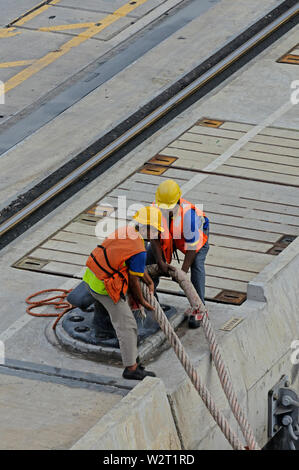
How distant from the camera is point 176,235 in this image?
11.1m

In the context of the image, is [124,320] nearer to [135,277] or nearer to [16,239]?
[135,277]

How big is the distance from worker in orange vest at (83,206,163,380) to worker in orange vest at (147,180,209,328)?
1.19 ft

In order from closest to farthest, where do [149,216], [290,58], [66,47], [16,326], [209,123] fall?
[149,216]
[16,326]
[209,123]
[290,58]
[66,47]

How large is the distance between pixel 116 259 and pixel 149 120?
591cm

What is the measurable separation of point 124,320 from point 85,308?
67 centimetres

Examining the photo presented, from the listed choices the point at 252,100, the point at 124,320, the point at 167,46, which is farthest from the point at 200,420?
the point at 167,46

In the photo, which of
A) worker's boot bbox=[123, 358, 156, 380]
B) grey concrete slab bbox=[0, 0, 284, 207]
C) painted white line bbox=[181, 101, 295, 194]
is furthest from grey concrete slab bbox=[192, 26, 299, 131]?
worker's boot bbox=[123, 358, 156, 380]

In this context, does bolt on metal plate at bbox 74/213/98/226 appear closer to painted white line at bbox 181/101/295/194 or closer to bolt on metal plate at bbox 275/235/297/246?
painted white line at bbox 181/101/295/194

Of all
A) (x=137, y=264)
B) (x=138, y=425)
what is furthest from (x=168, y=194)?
(x=138, y=425)

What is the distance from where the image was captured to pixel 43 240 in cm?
1341

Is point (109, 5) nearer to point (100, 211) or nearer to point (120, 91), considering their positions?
point (120, 91)

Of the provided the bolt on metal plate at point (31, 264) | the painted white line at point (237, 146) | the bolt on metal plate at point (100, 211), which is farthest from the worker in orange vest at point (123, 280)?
the painted white line at point (237, 146)

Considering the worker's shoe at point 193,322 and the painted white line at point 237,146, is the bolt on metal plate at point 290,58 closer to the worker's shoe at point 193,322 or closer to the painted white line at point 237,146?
the painted white line at point 237,146

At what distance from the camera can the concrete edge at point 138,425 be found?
9469mm
